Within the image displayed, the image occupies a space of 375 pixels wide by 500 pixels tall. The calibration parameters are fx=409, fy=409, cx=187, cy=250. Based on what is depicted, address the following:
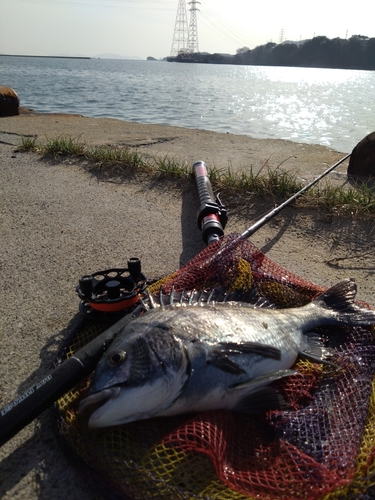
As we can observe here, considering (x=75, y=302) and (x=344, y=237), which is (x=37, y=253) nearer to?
(x=75, y=302)

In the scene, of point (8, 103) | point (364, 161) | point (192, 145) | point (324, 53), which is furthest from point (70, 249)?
point (324, 53)

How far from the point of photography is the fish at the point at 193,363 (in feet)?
7.08

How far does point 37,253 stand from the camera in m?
4.64

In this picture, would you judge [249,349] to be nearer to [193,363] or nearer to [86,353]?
[193,363]

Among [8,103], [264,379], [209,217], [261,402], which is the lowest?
[261,402]

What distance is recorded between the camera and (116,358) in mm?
2227

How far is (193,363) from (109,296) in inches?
38.8

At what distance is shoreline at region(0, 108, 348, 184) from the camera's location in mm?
8703

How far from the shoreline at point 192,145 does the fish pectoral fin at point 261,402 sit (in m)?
5.61

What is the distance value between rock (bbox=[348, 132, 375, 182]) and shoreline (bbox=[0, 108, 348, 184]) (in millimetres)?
262

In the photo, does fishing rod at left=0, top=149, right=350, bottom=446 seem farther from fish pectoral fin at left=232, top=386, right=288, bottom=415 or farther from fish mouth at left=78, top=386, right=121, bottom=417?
fish pectoral fin at left=232, top=386, right=288, bottom=415

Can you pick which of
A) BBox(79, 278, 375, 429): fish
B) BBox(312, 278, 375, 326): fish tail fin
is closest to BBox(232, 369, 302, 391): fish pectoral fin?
BBox(79, 278, 375, 429): fish

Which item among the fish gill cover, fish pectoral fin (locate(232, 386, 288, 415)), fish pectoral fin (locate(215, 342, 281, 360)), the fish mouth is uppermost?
fish pectoral fin (locate(215, 342, 281, 360))

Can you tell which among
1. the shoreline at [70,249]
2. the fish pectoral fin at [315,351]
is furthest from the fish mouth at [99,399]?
the fish pectoral fin at [315,351]
